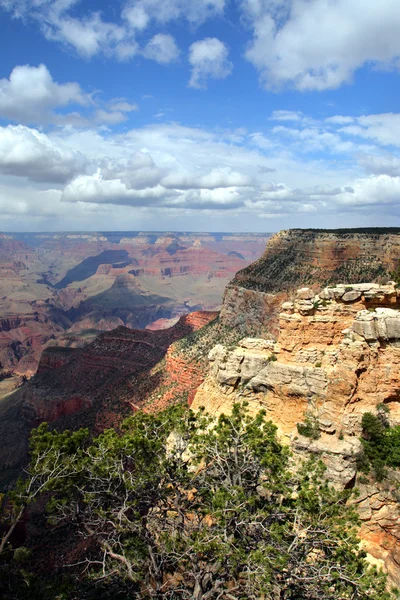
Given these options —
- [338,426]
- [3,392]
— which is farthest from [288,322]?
[3,392]

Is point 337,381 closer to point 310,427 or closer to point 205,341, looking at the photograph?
point 310,427

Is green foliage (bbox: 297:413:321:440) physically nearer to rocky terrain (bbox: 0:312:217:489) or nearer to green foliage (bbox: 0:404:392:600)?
green foliage (bbox: 0:404:392:600)

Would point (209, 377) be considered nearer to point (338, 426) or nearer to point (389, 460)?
point (338, 426)

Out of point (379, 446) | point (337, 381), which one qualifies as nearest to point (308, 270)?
point (337, 381)

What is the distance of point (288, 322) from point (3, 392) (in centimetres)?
10181

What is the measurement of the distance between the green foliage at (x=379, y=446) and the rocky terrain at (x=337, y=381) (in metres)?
0.36

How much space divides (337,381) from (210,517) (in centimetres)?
769

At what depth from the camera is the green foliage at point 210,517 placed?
13211 millimetres

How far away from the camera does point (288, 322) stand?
68.0 feet

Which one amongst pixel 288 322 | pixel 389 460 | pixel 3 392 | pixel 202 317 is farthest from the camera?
pixel 3 392

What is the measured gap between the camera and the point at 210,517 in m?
16.0

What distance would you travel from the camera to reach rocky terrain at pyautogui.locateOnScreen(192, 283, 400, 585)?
16359mm

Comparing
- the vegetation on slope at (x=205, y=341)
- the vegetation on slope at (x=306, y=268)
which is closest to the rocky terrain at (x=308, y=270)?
the vegetation on slope at (x=306, y=268)

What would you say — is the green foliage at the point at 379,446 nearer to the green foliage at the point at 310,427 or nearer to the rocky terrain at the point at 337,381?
the rocky terrain at the point at 337,381
